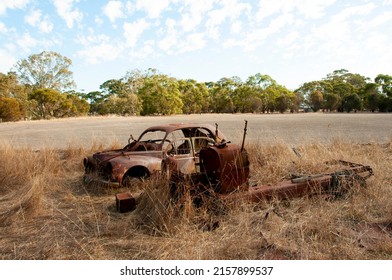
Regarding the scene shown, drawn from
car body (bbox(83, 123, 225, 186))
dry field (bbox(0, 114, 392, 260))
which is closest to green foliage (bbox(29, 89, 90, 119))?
car body (bbox(83, 123, 225, 186))

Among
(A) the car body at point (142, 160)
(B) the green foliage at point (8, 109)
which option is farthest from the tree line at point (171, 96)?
(A) the car body at point (142, 160)

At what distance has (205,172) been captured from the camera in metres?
4.01

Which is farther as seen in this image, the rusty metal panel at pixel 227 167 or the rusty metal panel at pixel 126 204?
the rusty metal panel at pixel 126 204

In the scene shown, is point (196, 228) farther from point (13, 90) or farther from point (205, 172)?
point (13, 90)

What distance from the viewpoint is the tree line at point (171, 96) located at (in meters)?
38.2

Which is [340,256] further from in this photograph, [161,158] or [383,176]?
[161,158]

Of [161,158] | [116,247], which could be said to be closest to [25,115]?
[161,158]

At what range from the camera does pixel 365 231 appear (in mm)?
3404

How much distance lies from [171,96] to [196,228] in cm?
5049

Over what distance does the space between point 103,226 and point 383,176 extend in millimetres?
Answer: 4628

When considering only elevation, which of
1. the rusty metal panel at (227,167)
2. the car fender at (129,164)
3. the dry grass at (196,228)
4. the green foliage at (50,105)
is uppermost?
the green foliage at (50,105)

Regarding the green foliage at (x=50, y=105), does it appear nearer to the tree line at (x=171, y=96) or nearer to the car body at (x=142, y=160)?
the tree line at (x=171, y=96)

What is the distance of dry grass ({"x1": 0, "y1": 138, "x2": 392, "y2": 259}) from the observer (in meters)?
3.04
